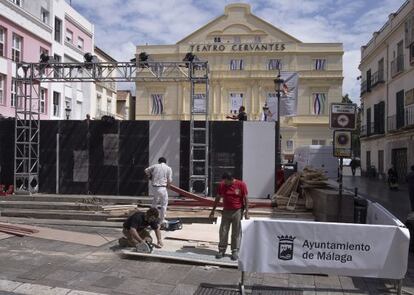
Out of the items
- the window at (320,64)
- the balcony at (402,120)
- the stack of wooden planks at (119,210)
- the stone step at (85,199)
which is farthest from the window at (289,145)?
the stack of wooden planks at (119,210)

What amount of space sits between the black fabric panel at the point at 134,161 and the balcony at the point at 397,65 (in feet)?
76.1

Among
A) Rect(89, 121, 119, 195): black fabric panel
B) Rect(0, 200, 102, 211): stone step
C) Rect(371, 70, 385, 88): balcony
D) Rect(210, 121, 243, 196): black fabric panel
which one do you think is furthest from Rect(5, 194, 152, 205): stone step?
Rect(371, 70, 385, 88): balcony

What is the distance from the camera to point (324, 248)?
7.61m

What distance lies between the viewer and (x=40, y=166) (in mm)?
19281

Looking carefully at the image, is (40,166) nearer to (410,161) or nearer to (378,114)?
(410,161)

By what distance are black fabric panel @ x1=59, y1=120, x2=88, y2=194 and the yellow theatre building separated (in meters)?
39.1

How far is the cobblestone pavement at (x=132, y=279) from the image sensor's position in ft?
26.1

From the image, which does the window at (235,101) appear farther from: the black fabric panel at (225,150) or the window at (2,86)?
the black fabric panel at (225,150)

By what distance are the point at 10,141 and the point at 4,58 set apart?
12520 mm

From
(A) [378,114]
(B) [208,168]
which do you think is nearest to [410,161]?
(A) [378,114]

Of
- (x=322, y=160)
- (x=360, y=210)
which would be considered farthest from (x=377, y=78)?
(x=360, y=210)

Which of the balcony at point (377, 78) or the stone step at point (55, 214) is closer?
the stone step at point (55, 214)

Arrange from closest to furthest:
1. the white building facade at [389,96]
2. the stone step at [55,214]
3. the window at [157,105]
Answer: the stone step at [55,214] < the white building facade at [389,96] < the window at [157,105]

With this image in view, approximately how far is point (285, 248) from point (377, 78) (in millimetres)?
37556
